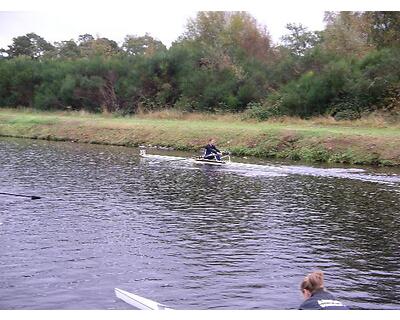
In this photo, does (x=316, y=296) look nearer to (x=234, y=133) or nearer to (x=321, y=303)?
(x=321, y=303)

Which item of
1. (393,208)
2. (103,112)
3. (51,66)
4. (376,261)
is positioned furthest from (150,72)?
(376,261)

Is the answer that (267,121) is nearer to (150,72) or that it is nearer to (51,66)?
(150,72)

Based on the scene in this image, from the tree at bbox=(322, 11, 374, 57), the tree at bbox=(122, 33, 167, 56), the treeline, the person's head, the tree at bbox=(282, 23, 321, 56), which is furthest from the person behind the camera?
the tree at bbox=(122, 33, 167, 56)

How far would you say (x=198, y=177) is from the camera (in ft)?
114

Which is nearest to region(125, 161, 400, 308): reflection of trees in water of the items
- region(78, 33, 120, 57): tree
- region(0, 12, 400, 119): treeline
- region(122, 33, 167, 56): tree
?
region(0, 12, 400, 119): treeline

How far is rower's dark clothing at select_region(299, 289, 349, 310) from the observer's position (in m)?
11.2

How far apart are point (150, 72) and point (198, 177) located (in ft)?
142

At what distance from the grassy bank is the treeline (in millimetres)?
3617

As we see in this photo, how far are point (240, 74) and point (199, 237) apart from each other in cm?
4778

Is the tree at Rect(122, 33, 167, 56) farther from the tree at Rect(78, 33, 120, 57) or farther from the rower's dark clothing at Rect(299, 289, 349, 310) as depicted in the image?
the rower's dark clothing at Rect(299, 289, 349, 310)

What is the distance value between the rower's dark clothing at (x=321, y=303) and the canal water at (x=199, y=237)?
128 inches

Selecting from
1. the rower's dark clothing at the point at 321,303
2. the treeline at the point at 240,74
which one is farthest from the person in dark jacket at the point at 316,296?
the treeline at the point at 240,74

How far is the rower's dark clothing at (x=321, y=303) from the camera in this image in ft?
36.7

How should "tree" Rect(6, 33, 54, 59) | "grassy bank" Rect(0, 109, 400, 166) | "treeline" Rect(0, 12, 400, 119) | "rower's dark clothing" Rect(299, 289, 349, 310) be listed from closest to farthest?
"rower's dark clothing" Rect(299, 289, 349, 310) < "grassy bank" Rect(0, 109, 400, 166) < "treeline" Rect(0, 12, 400, 119) < "tree" Rect(6, 33, 54, 59)
